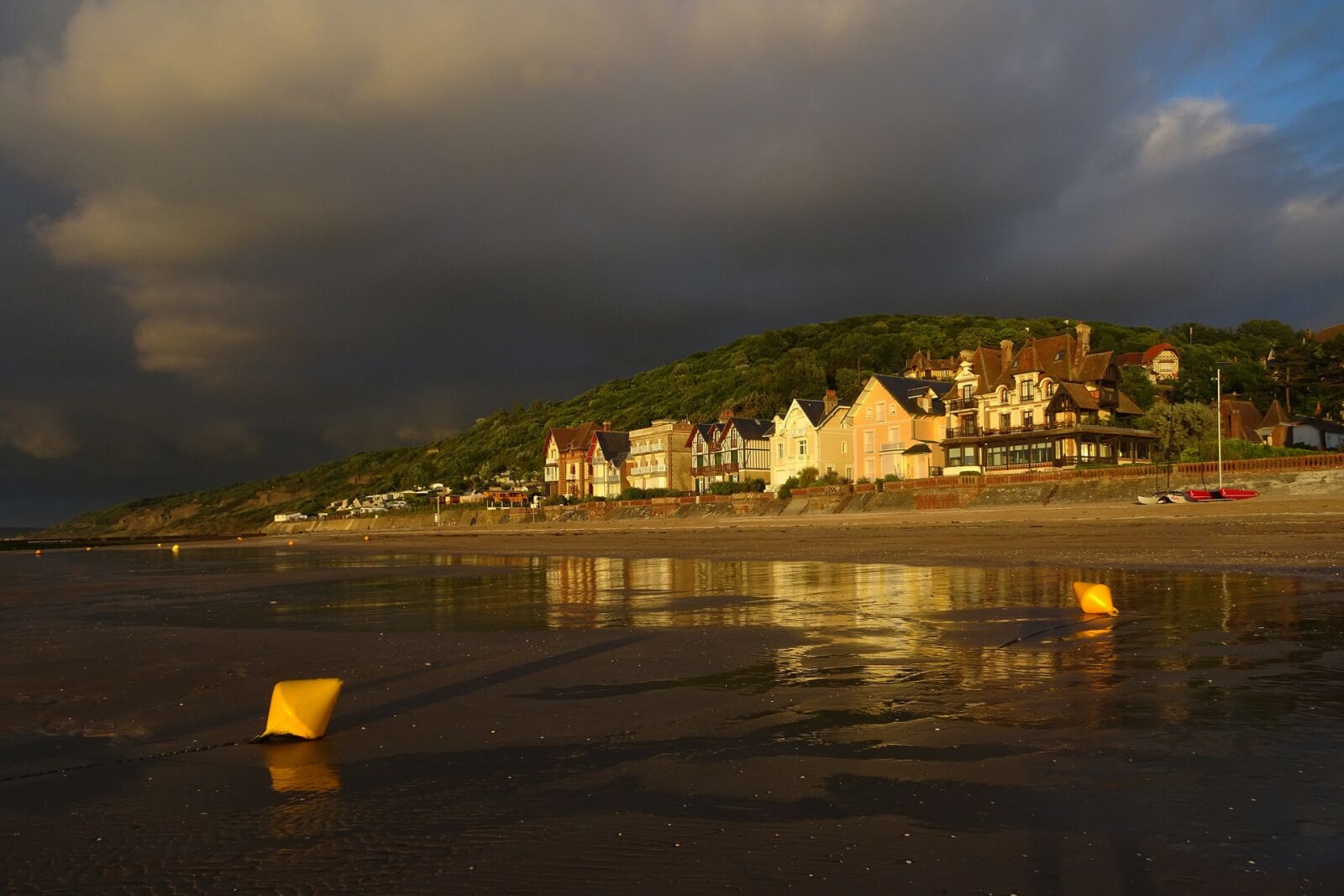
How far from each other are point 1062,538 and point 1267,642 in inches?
955

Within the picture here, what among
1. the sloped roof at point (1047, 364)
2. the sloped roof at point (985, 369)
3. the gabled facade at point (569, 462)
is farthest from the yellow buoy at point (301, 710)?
the gabled facade at point (569, 462)

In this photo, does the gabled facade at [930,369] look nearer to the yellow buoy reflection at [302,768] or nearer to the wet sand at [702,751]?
the wet sand at [702,751]

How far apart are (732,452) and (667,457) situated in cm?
1050

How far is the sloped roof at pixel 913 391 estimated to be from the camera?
76.1m

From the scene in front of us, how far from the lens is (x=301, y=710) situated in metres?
8.57

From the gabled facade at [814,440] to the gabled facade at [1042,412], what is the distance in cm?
1027

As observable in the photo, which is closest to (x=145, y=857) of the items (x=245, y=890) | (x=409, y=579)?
(x=245, y=890)

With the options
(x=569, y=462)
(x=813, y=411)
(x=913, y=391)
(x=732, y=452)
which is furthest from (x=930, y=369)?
(x=569, y=462)

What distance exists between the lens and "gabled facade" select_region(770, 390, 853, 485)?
3209 inches

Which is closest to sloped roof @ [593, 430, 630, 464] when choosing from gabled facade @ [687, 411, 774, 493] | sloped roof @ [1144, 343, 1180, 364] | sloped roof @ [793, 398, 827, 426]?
gabled facade @ [687, 411, 774, 493]

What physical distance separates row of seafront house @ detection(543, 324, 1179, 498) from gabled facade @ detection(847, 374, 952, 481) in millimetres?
86

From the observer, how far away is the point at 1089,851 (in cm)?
540

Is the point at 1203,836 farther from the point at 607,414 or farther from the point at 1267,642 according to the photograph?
the point at 607,414

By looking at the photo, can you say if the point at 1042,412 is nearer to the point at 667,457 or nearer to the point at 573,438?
the point at 667,457
